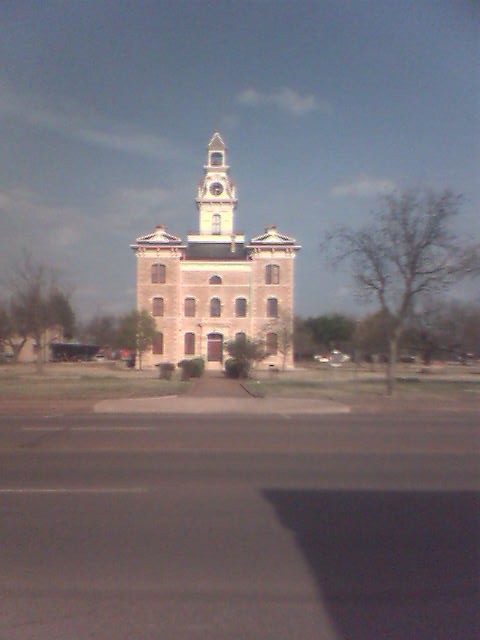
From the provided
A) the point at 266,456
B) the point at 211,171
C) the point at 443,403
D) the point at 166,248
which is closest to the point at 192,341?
the point at 166,248

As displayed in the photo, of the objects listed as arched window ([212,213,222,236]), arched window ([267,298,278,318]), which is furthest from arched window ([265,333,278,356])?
arched window ([212,213,222,236])

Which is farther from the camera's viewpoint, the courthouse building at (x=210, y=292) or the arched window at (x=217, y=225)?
the arched window at (x=217, y=225)

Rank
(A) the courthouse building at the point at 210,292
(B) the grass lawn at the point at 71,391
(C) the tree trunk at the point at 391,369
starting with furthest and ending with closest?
1. (A) the courthouse building at the point at 210,292
2. (C) the tree trunk at the point at 391,369
3. (B) the grass lawn at the point at 71,391

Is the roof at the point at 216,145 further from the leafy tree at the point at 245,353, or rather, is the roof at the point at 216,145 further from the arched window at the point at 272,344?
the leafy tree at the point at 245,353

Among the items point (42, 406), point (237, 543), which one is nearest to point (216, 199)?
point (42, 406)

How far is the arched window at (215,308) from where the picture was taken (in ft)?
203

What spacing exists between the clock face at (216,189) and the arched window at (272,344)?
14.5m

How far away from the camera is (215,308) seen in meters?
62.1

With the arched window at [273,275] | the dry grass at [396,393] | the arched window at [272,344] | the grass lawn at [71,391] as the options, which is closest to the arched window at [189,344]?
the arched window at [272,344]

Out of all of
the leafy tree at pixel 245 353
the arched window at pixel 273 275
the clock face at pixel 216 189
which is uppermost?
the clock face at pixel 216 189

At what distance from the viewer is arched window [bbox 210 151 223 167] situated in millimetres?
65812

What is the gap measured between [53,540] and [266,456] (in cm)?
623

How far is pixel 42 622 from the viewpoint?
5.26 metres

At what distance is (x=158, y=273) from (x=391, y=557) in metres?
55.1
